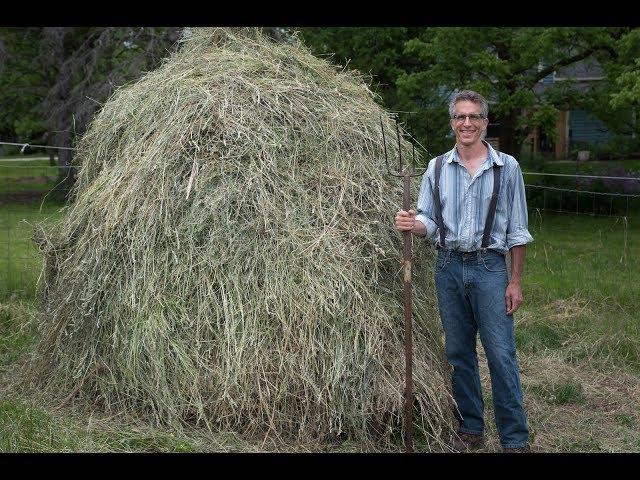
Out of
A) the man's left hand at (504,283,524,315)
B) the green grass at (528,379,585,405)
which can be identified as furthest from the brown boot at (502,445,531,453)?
the green grass at (528,379,585,405)

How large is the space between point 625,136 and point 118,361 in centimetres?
1486

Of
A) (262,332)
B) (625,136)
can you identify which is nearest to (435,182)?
(262,332)

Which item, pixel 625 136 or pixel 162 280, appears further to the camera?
pixel 625 136

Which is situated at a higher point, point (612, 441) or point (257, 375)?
point (257, 375)

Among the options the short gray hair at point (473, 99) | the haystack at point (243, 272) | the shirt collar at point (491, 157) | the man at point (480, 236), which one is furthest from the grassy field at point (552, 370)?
the short gray hair at point (473, 99)

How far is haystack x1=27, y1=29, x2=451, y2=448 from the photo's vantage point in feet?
15.6

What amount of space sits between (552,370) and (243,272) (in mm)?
2871

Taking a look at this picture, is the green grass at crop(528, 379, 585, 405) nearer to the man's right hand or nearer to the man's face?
the man's right hand

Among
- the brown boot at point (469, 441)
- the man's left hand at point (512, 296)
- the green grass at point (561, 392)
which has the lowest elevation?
the green grass at point (561, 392)

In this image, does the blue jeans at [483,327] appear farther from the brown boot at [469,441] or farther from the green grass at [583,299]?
the green grass at [583,299]

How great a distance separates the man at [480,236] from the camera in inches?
174

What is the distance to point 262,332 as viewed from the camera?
15.7ft

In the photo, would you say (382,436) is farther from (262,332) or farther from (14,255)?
(14,255)

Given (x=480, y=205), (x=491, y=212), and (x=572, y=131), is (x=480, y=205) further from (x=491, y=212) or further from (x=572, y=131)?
(x=572, y=131)
